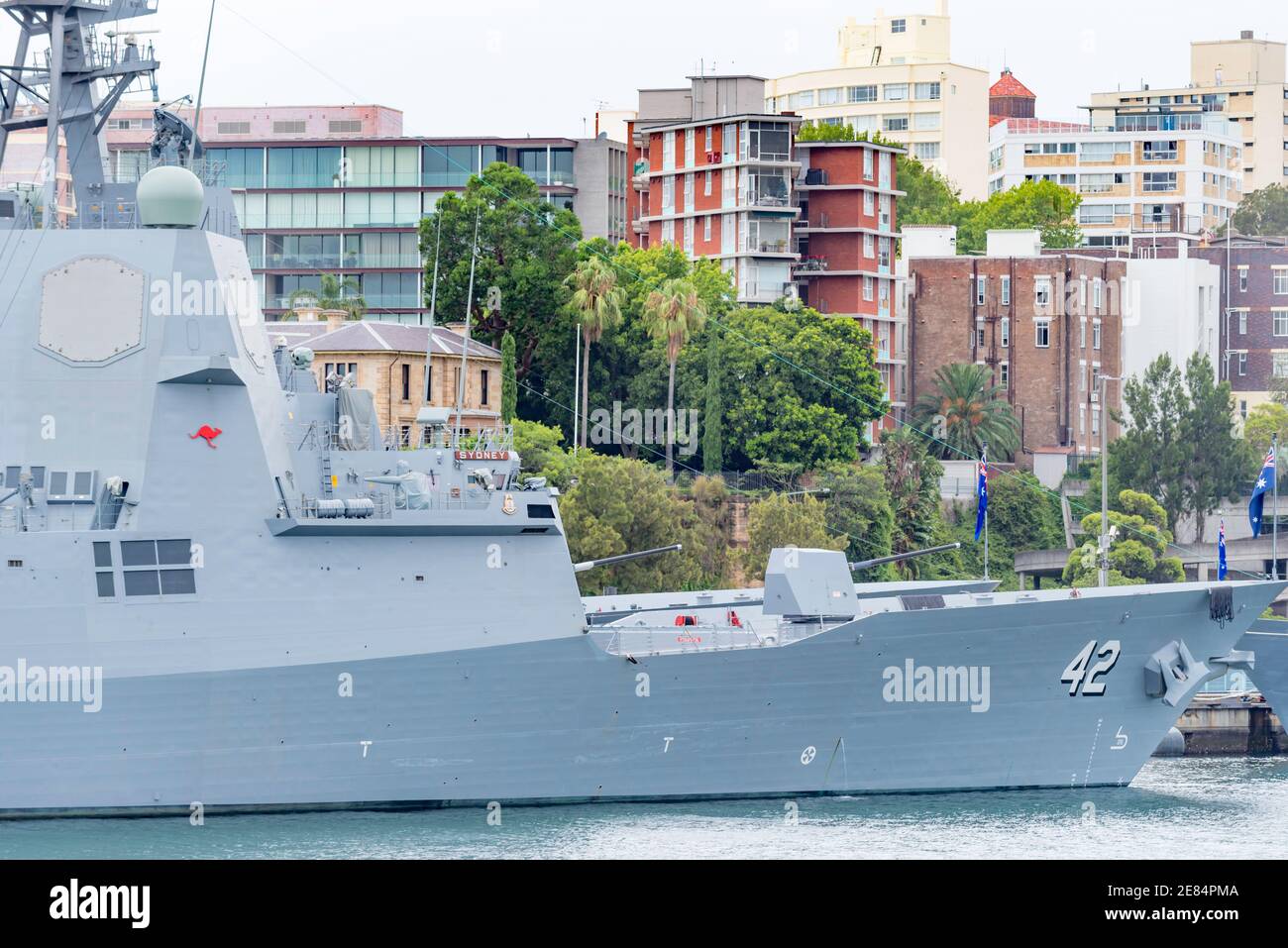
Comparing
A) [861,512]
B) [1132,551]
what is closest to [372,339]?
[861,512]

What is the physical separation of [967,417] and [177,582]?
4790 cm

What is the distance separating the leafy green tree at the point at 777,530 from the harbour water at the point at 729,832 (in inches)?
822

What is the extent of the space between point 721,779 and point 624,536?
19016 millimetres

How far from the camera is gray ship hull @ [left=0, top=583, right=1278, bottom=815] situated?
95.6 ft

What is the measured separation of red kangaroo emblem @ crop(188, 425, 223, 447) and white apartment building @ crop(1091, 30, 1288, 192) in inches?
4245

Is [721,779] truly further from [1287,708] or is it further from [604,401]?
[604,401]

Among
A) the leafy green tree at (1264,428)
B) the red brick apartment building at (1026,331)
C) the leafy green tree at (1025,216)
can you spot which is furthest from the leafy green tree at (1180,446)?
the leafy green tree at (1025,216)

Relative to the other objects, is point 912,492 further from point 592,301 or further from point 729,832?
point 729,832

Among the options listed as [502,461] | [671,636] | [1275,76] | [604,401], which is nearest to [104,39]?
[502,461]

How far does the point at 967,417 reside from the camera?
7375 centimetres

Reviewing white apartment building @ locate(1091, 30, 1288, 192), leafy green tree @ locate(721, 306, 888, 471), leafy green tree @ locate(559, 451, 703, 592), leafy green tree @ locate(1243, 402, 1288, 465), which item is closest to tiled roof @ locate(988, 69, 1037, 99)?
white apartment building @ locate(1091, 30, 1288, 192)

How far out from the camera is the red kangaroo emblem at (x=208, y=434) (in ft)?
→ 97.6

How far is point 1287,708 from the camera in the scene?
119ft

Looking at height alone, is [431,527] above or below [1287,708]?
above
